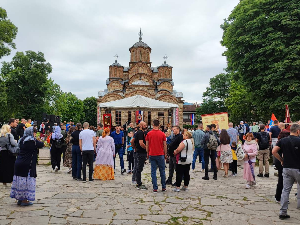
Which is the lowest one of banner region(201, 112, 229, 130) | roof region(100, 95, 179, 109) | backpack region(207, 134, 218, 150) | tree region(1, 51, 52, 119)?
backpack region(207, 134, 218, 150)

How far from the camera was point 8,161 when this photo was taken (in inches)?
294

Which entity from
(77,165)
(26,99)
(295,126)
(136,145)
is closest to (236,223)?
(295,126)

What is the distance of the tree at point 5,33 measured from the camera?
26.1m

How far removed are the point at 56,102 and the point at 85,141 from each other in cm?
4131

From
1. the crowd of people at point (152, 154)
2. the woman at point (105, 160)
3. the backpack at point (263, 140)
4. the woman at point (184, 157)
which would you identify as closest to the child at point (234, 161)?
the crowd of people at point (152, 154)

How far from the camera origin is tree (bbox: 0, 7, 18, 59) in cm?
2614

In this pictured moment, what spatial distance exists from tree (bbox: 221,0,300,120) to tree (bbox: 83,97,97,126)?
57273 millimetres

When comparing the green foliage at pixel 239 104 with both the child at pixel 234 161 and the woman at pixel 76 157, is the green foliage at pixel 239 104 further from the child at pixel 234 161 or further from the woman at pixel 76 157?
the woman at pixel 76 157

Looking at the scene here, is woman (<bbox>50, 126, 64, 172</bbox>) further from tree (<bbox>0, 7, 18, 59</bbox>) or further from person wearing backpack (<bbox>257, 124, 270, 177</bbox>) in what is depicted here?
tree (<bbox>0, 7, 18, 59</bbox>)

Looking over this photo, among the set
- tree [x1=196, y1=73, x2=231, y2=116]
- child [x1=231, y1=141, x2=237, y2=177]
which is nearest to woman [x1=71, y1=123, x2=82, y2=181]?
child [x1=231, y1=141, x2=237, y2=177]

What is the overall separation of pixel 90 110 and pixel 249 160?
224 ft

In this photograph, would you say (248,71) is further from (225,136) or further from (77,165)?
(77,165)

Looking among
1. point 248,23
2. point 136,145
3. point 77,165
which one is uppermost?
point 248,23

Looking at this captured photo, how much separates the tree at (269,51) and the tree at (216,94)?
3079 cm
